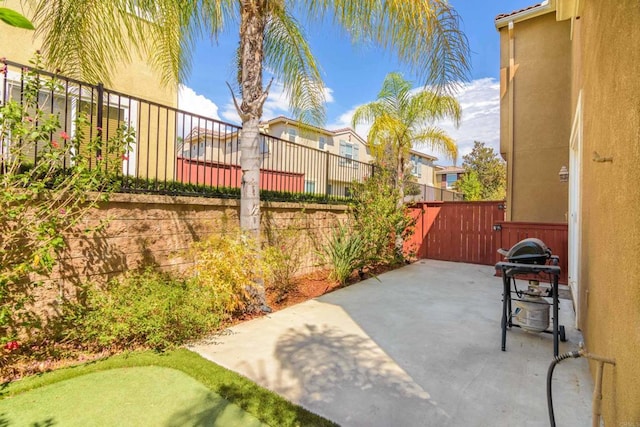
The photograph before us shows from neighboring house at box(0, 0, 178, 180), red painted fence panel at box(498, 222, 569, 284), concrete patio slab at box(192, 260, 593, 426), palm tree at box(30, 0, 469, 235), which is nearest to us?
concrete patio slab at box(192, 260, 593, 426)

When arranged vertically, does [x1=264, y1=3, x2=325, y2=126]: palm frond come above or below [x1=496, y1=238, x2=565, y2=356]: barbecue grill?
above

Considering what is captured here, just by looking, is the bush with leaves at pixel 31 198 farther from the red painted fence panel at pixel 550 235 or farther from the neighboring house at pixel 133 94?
the red painted fence panel at pixel 550 235

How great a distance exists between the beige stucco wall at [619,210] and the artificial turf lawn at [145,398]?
5.94 feet

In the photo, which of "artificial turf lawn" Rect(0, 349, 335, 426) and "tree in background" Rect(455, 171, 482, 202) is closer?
"artificial turf lawn" Rect(0, 349, 335, 426)

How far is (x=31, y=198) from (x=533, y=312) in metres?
5.57

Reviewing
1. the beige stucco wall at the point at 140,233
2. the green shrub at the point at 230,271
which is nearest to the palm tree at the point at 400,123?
the green shrub at the point at 230,271

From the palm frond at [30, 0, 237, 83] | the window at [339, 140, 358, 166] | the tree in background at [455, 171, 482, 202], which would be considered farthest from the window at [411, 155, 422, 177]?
the palm frond at [30, 0, 237, 83]

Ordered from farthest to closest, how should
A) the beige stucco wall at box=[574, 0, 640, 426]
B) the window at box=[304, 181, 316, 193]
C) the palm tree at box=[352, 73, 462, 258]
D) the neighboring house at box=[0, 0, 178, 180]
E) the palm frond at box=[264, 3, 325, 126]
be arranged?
the palm tree at box=[352, 73, 462, 258]
the window at box=[304, 181, 316, 193]
the neighboring house at box=[0, 0, 178, 180]
the palm frond at box=[264, 3, 325, 126]
the beige stucco wall at box=[574, 0, 640, 426]

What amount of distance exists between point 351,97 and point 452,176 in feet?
106

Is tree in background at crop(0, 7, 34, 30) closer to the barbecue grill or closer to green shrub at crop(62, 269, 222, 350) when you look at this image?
green shrub at crop(62, 269, 222, 350)

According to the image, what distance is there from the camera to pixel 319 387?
2852 millimetres

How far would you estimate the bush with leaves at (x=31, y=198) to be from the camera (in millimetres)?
2975

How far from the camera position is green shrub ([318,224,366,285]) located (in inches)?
273

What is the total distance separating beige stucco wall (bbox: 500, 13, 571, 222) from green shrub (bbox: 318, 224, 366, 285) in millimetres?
5265
